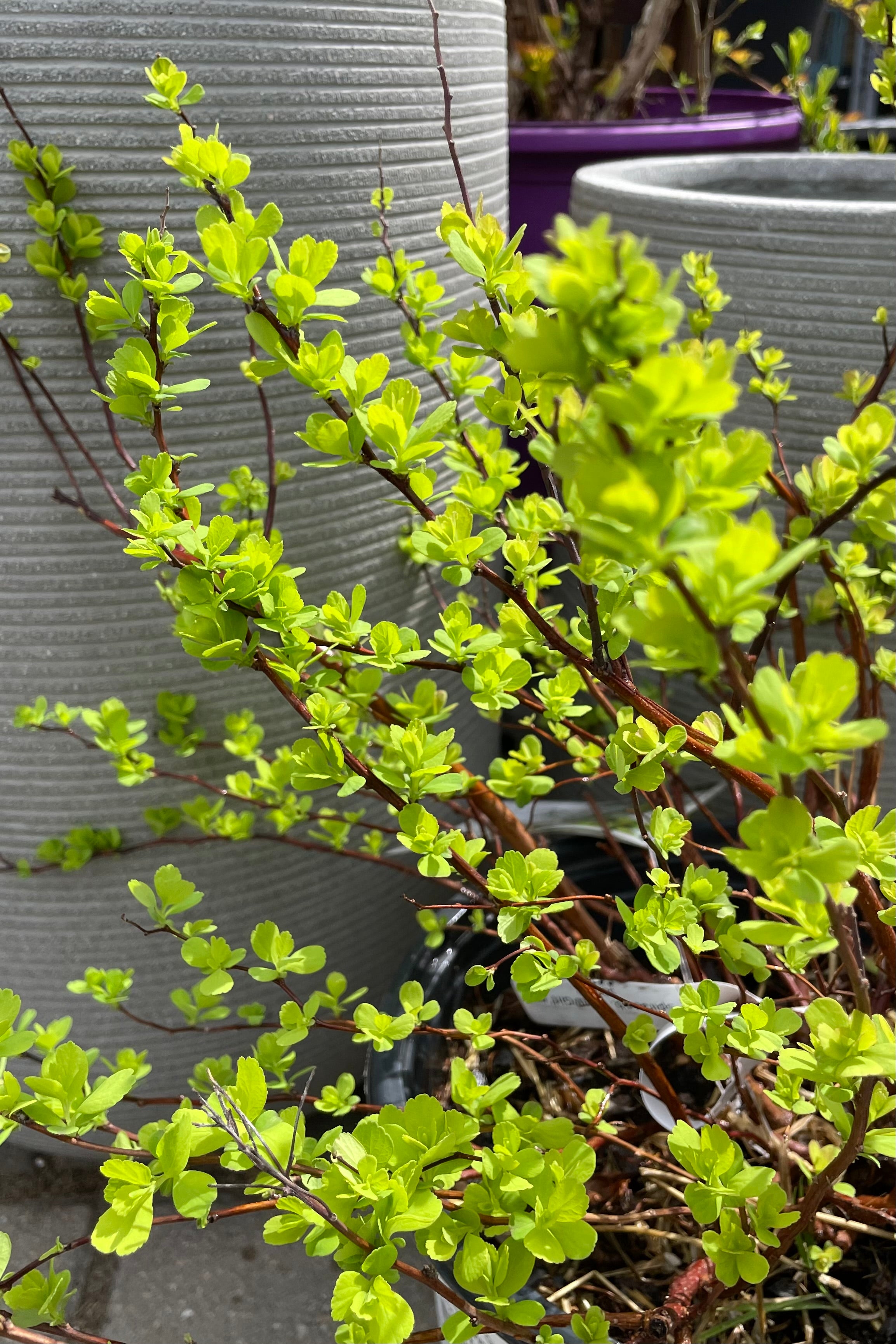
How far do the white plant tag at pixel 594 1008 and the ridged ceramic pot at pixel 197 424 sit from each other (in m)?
0.28

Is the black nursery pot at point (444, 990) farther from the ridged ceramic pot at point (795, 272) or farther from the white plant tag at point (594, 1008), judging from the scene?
the ridged ceramic pot at point (795, 272)

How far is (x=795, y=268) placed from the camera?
92 centimetres

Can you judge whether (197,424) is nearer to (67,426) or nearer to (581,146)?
(67,426)

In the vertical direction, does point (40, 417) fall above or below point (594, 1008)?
above

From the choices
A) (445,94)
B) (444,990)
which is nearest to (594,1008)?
(444,990)

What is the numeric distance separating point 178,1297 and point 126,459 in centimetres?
78

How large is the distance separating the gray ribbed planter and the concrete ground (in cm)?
85

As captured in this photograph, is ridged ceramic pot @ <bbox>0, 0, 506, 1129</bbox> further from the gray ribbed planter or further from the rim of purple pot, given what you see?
the rim of purple pot

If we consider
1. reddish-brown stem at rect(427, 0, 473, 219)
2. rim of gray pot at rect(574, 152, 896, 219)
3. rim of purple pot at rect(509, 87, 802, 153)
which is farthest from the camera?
rim of purple pot at rect(509, 87, 802, 153)

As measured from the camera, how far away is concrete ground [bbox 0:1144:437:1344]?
947 millimetres

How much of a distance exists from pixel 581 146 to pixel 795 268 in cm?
73

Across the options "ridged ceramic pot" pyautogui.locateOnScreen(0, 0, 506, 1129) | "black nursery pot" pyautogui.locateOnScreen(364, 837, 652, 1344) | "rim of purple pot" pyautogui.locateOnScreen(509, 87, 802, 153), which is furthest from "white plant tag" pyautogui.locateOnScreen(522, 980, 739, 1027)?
"rim of purple pot" pyautogui.locateOnScreen(509, 87, 802, 153)

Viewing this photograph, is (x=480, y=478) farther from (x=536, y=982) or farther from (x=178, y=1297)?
(x=178, y=1297)

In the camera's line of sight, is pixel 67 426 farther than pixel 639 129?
No
